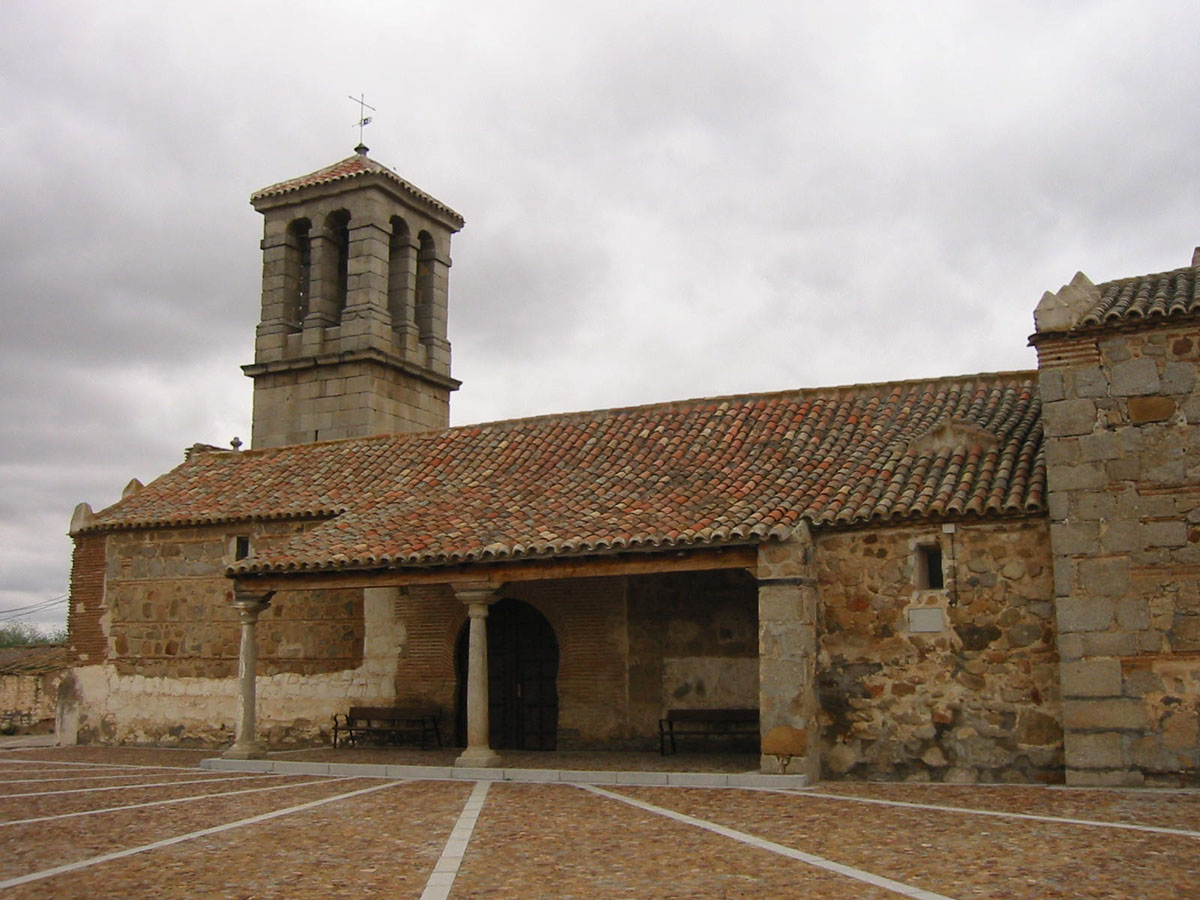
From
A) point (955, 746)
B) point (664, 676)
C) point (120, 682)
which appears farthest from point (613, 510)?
point (120, 682)

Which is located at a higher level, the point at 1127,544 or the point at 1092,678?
the point at 1127,544

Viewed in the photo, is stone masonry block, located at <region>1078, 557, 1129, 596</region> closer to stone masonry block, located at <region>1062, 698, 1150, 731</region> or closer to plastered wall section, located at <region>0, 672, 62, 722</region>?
stone masonry block, located at <region>1062, 698, 1150, 731</region>

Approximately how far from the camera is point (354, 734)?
631 inches

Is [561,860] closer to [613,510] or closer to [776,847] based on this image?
[776,847]

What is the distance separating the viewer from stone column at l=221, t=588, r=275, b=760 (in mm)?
14531

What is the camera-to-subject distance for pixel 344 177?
22.8 m

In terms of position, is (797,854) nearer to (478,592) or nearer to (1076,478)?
(1076,478)

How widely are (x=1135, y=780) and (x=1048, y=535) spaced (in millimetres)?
2412

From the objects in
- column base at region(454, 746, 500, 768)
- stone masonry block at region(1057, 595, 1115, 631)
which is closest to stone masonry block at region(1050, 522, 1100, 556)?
stone masonry block at region(1057, 595, 1115, 631)

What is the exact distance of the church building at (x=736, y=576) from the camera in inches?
436

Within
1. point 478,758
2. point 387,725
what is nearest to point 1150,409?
point 478,758

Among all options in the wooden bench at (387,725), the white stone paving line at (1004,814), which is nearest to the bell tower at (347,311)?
the wooden bench at (387,725)

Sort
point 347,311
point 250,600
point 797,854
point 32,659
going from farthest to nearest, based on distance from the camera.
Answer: point 32,659, point 347,311, point 250,600, point 797,854

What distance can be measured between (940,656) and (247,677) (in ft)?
28.1
